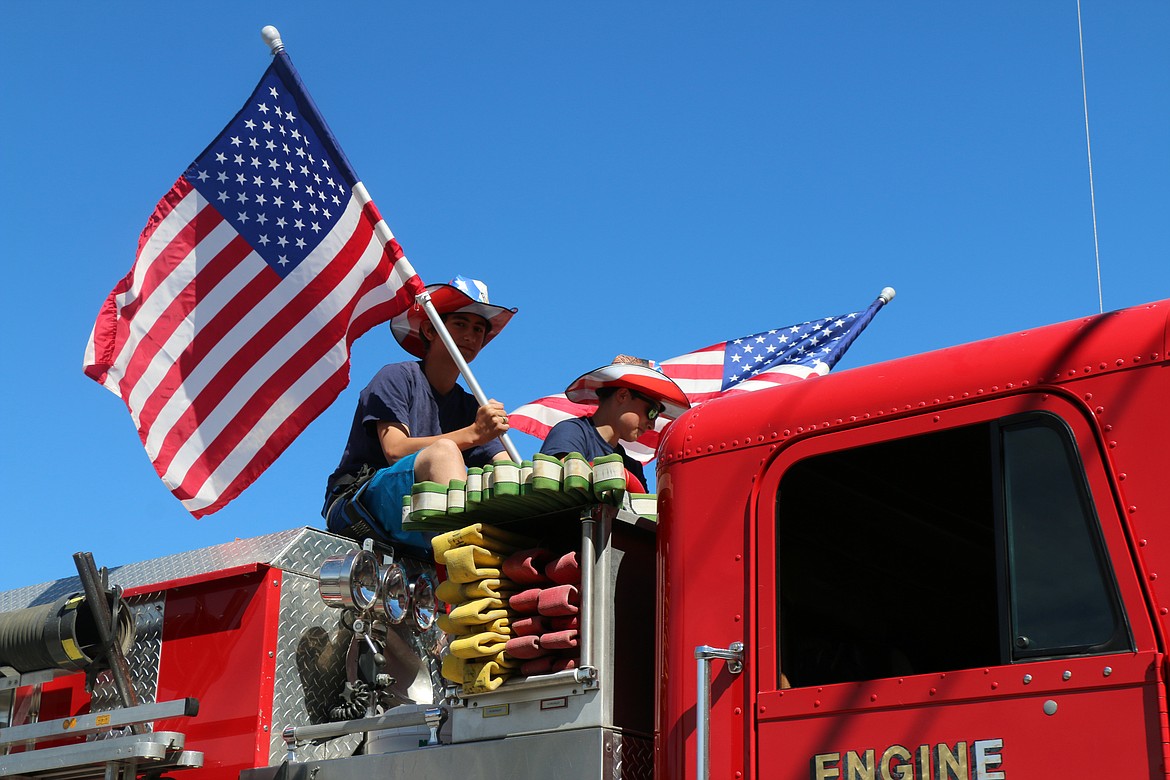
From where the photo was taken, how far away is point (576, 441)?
5.30 metres

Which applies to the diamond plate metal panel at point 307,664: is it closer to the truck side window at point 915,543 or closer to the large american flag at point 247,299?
the large american flag at point 247,299

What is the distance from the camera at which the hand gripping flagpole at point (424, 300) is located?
5.70 m

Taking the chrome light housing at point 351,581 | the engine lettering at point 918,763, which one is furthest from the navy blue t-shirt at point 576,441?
the engine lettering at point 918,763

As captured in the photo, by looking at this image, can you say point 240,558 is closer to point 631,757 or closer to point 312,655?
point 312,655

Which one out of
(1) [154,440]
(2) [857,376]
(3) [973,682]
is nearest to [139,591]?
(1) [154,440]

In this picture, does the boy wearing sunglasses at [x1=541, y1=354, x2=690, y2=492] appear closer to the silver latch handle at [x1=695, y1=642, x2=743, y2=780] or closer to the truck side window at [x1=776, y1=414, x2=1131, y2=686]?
the truck side window at [x1=776, y1=414, x2=1131, y2=686]

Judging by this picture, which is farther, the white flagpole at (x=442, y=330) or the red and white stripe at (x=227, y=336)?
the red and white stripe at (x=227, y=336)

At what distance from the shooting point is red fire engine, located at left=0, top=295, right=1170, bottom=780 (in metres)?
3.04

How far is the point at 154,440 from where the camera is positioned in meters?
6.73

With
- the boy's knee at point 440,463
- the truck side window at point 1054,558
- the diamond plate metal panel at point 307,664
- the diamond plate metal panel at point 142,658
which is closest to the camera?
the truck side window at point 1054,558

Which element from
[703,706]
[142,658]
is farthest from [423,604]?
[703,706]

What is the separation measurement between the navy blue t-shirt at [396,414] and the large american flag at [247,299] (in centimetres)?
69

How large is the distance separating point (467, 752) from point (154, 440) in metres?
3.34

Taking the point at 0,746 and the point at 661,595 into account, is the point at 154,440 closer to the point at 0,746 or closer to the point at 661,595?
the point at 0,746
